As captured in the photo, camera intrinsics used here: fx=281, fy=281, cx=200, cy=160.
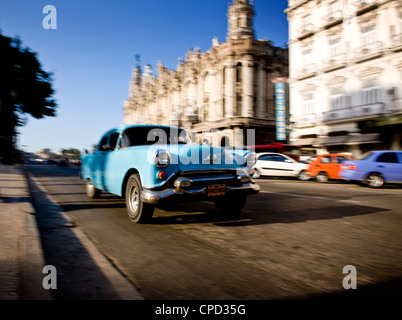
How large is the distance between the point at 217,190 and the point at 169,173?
2.56 feet

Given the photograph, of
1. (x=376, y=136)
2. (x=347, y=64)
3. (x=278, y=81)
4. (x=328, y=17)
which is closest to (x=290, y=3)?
(x=328, y=17)

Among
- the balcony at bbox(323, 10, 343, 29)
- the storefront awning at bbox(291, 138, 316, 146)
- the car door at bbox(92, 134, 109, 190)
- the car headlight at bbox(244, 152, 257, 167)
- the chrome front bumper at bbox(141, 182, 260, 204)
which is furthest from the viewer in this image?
the storefront awning at bbox(291, 138, 316, 146)

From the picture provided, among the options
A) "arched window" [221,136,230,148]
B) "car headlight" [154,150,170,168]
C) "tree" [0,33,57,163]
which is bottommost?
"car headlight" [154,150,170,168]

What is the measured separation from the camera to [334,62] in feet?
77.5

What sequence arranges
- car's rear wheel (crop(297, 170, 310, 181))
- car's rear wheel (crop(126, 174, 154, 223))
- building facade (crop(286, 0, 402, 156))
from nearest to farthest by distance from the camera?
car's rear wheel (crop(126, 174, 154, 223)) → car's rear wheel (crop(297, 170, 310, 181)) → building facade (crop(286, 0, 402, 156))

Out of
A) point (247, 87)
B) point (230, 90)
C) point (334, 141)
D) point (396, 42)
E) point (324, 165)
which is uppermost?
point (247, 87)

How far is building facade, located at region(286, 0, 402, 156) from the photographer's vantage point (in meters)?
20.0

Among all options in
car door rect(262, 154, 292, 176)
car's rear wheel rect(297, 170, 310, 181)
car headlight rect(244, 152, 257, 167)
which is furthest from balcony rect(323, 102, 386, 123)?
car headlight rect(244, 152, 257, 167)

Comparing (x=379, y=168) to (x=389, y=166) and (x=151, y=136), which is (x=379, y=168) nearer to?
(x=389, y=166)

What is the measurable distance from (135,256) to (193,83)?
42.5 metres

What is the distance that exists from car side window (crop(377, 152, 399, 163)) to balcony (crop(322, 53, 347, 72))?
14.0 metres

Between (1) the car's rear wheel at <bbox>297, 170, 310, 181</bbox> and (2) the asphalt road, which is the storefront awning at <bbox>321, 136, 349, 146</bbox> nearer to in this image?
(1) the car's rear wheel at <bbox>297, 170, 310, 181</bbox>

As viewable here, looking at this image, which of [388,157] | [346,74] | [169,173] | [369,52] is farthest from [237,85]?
[169,173]

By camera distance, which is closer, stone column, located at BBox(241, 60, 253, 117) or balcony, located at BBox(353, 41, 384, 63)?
balcony, located at BBox(353, 41, 384, 63)
